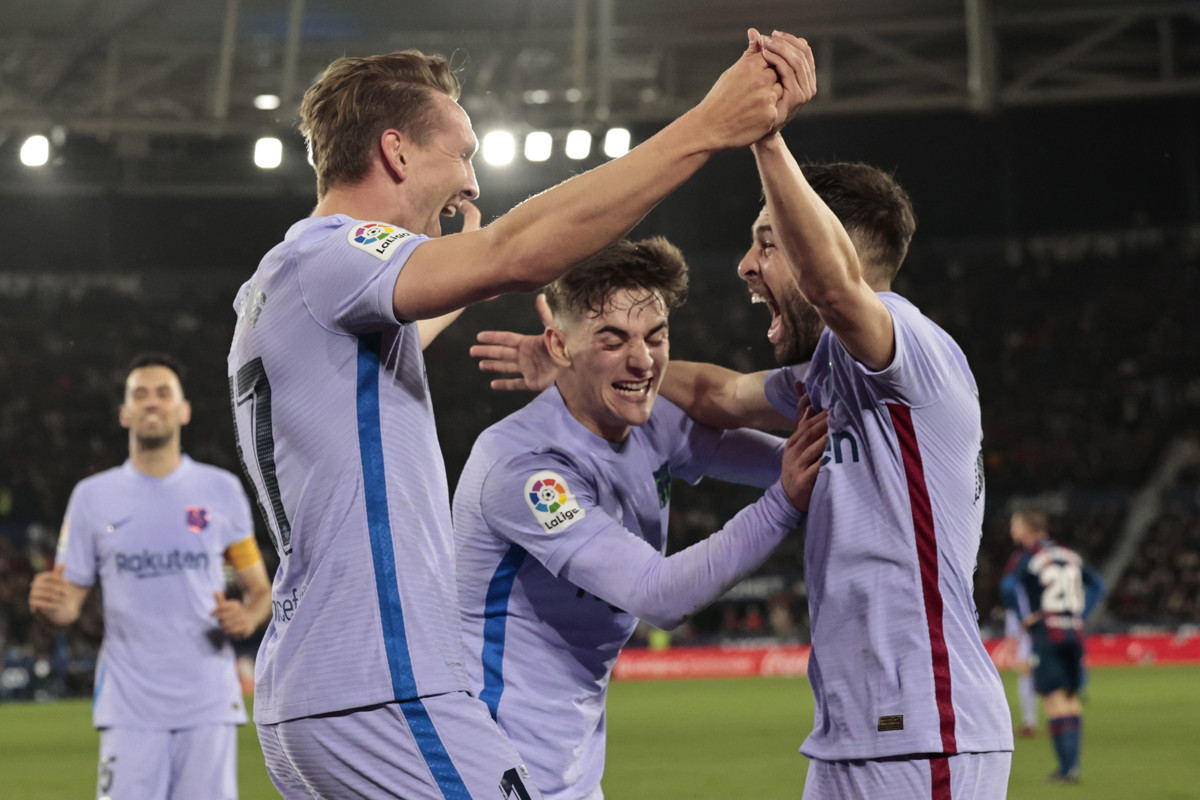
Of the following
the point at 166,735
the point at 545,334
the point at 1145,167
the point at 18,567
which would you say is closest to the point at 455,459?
the point at 18,567

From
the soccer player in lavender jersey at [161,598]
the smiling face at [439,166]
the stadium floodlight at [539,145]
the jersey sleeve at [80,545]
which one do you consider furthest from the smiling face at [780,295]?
the stadium floodlight at [539,145]

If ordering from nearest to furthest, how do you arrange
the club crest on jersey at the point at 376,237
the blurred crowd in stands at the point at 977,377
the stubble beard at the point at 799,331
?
1. the club crest on jersey at the point at 376,237
2. the stubble beard at the point at 799,331
3. the blurred crowd in stands at the point at 977,377

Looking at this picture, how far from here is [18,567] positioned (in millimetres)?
22984

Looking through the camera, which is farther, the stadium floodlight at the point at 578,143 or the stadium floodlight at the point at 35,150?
the stadium floodlight at the point at 35,150

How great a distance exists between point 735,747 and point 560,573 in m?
11.0

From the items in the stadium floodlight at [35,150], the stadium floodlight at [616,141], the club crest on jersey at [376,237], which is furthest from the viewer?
the stadium floodlight at [35,150]

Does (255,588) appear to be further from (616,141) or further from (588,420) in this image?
(616,141)

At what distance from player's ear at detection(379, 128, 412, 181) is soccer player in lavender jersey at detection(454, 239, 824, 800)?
0.94 meters

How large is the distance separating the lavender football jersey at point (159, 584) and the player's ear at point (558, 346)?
359 centimetres

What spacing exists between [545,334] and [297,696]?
1.63m

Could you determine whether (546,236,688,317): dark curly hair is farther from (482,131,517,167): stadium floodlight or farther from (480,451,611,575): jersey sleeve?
(482,131,517,167): stadium floodlight

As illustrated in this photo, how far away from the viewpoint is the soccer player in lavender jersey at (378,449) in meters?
2.33

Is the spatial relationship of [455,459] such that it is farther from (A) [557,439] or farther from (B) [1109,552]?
(A) [557,439]

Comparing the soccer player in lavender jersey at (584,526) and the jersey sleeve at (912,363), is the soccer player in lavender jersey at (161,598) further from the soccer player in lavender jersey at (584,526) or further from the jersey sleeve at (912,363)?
the jersey sleeve at (912,363)
